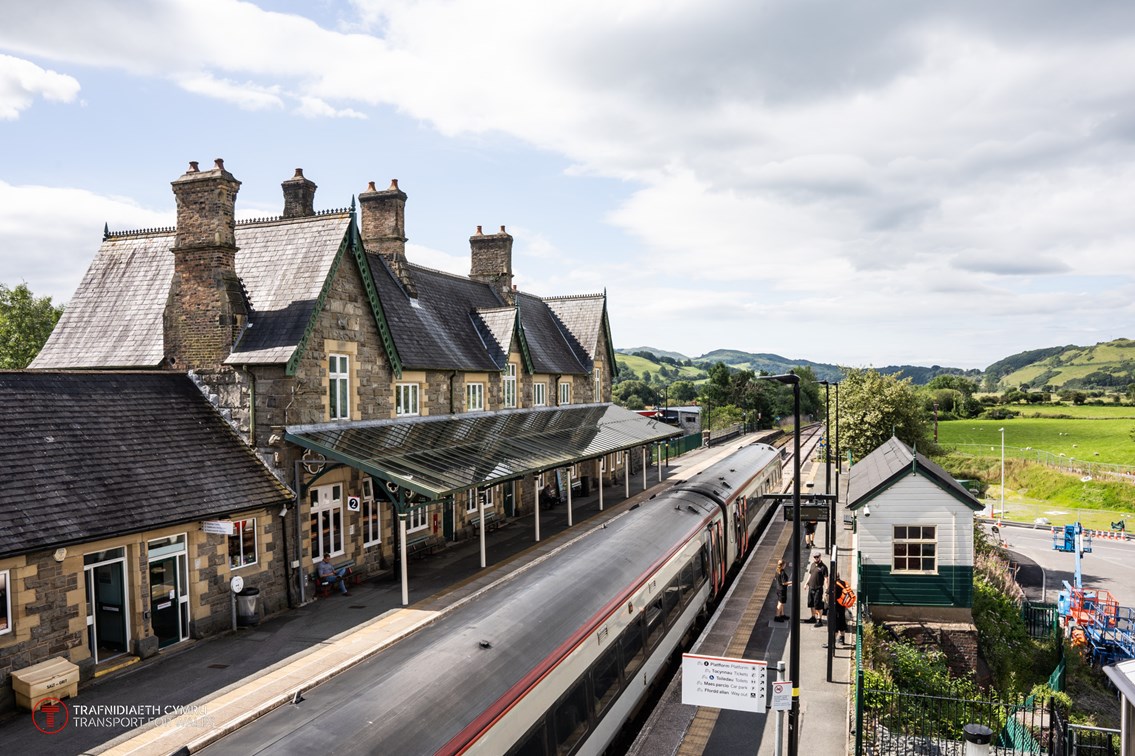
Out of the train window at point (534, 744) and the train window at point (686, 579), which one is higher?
the train window at point (534, 744)

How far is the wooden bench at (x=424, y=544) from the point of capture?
23619 mm

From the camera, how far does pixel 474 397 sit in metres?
29.0

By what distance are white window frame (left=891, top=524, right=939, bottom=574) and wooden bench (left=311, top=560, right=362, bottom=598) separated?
14274 millimetres

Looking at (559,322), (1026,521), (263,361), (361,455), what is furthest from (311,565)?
(1026,521)

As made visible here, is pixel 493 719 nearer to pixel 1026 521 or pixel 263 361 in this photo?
pixel 263 361

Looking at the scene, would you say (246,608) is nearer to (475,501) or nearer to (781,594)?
(475,501)

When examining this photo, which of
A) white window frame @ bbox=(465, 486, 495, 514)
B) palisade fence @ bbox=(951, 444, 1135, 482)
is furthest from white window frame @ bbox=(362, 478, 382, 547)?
palisade fence @ bbox=(951, 444, 1135, 482)

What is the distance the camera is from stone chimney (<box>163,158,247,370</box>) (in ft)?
62.5

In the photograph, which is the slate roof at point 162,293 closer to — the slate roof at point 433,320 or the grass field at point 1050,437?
the slate roof at point 433,320

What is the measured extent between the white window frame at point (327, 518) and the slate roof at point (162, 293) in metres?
3.97

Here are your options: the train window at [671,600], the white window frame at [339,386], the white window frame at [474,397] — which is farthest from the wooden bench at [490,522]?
the train window at [671,600]

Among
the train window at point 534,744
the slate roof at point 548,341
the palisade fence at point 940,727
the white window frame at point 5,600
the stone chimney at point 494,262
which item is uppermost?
the stone chimney at point 494,262

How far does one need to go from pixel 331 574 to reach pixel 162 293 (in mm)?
Result: 9873

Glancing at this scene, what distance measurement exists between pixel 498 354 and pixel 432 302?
343 cm
